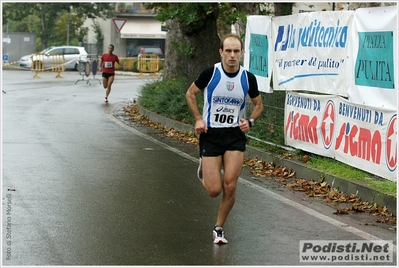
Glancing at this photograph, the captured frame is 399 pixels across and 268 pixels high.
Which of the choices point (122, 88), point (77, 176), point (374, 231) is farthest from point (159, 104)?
point (122, 88)

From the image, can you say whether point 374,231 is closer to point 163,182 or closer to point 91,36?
point 163,182

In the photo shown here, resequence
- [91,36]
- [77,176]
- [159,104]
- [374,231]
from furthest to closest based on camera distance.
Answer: [91,36], [159,104], [77,176], [374,231]

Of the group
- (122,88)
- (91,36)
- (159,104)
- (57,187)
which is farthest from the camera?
(91,36)

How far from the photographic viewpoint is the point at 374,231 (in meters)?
8.41

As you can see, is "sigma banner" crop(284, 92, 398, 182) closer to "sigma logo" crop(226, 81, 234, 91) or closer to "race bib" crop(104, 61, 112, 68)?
"sigma logo" crop(226, 81, 234, 91)

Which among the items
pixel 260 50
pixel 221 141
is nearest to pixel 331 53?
pixel 260 50

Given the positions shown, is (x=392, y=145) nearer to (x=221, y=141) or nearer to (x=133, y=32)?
(x=221, y=141)

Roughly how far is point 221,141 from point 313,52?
4.56 m

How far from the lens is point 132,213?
9.02 m

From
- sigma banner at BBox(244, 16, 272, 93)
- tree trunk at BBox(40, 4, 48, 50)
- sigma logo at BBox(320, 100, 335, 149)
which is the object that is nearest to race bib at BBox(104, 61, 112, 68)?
sigma banner at BBox(244, 16, 272, 93)

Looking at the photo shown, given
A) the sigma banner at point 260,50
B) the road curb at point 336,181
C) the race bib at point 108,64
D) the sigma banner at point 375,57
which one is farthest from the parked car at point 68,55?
the sigma banner at point 375,57

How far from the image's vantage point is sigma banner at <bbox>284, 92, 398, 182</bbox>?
9.83 metres

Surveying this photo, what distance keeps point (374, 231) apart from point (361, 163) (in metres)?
2.22

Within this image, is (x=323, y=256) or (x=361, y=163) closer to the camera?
(x=323, y=256)
